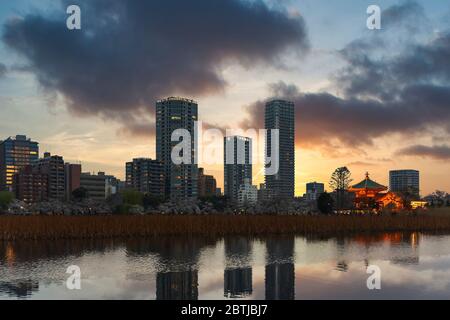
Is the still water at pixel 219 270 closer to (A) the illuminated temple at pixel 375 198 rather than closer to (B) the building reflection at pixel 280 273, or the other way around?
(B) the building reflection at pixel 280 273

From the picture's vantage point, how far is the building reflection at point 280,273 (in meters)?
21.7

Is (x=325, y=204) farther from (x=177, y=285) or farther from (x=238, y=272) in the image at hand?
(x=177, y=285)

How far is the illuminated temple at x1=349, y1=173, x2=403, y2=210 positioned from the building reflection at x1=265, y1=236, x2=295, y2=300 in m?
77.1

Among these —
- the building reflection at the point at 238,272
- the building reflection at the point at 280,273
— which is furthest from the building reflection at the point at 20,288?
the building reflection at the point at 280,273

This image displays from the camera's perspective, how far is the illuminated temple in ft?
378

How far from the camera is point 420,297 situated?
2116 cm

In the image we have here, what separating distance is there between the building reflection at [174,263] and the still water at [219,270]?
1.8 inches

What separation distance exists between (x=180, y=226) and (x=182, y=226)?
0.74ft

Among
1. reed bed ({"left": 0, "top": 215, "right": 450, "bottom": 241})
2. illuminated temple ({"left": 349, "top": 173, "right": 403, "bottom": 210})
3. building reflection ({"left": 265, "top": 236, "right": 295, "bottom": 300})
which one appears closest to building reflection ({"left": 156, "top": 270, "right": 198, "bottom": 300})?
building reflection ({"left": 265, "top": 236, "right": 295, "bottom": 300})

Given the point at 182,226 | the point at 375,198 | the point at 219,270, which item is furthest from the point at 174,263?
the point at 375,198

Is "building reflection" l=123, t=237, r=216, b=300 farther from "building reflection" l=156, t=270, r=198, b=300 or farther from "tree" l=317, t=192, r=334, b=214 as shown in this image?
"tree" l=317, t=192, r=334, b=214

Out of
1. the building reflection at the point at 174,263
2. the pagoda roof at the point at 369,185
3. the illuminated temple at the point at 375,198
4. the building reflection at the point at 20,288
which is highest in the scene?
the pagoda roof at the point at 369,185
